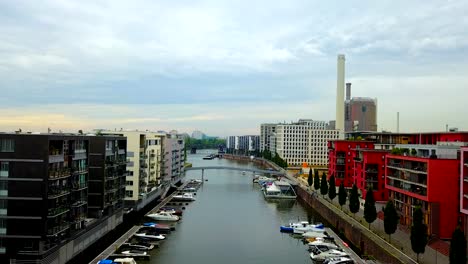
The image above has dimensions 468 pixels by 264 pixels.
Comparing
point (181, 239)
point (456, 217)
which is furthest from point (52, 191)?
point (456, 217)

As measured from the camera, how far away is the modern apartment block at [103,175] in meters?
22.0

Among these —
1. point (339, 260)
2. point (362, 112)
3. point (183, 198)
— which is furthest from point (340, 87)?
point (339, 260)

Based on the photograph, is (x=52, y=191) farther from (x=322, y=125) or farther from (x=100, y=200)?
(x=322, y=125)

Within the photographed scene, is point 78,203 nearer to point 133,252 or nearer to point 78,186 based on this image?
point 78,186

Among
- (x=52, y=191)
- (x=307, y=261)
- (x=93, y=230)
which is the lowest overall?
(x=307, y=261)

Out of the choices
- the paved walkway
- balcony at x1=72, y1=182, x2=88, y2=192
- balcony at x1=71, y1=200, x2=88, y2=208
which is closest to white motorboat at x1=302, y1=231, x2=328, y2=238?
the paved walkway

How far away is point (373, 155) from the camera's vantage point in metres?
31.4

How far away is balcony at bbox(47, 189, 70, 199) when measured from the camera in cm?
1562

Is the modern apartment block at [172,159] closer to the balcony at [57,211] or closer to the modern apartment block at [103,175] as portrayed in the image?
the modern apartment block at [103,175]

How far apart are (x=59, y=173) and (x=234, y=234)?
12.0m

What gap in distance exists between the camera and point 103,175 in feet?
72.7

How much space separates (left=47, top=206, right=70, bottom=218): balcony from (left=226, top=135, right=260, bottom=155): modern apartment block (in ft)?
314

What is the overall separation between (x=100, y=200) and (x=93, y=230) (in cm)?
161

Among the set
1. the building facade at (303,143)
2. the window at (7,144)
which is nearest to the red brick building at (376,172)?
the window at (7,144)
